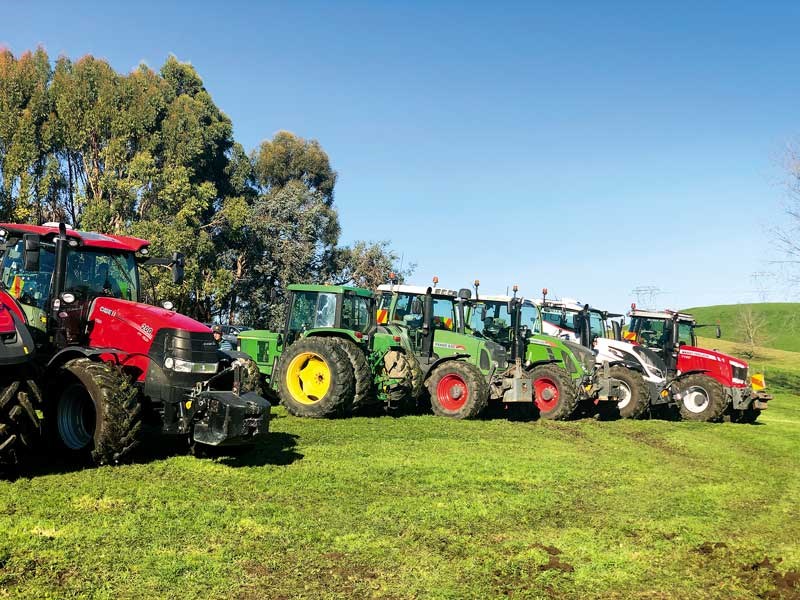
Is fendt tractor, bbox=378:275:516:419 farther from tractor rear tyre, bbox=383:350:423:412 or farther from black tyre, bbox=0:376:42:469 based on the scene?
black tyre, bbox=0:376:42:469

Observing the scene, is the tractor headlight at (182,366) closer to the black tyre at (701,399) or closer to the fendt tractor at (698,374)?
the fendt tractor at (698,374)

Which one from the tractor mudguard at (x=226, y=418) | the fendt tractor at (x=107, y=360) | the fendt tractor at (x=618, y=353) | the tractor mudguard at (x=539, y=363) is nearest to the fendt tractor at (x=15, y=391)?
the fendt tractor at (x=107, y=360)

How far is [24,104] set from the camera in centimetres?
2569

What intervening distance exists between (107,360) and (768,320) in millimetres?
82695

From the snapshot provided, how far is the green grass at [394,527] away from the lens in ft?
15.4

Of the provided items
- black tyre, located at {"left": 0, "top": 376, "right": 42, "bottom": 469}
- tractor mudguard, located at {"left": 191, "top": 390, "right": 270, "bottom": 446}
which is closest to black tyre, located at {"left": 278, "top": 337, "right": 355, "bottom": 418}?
tractor mudguard, located at {"left": 191, "top": 390, "right": 270, "bottom": 446}

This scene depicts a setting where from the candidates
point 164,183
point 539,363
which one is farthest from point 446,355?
point 164,183

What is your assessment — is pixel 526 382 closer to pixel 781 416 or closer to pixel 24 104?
pixel 781 416

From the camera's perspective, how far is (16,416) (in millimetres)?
6301

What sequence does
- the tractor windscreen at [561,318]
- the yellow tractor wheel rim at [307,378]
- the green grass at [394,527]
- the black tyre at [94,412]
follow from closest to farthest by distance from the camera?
the green grass at [394,527], the black tyre at [94,412], the yellow tractor wheel rim at [307,378], the tractor windscreen at [561,318]

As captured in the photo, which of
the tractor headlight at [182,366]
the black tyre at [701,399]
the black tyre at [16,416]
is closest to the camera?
the black tyre at [16,416]

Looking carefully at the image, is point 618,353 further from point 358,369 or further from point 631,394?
point 358,369

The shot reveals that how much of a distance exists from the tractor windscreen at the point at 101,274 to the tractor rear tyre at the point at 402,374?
5.43 meters

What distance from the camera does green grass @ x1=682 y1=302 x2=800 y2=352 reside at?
222 feet
